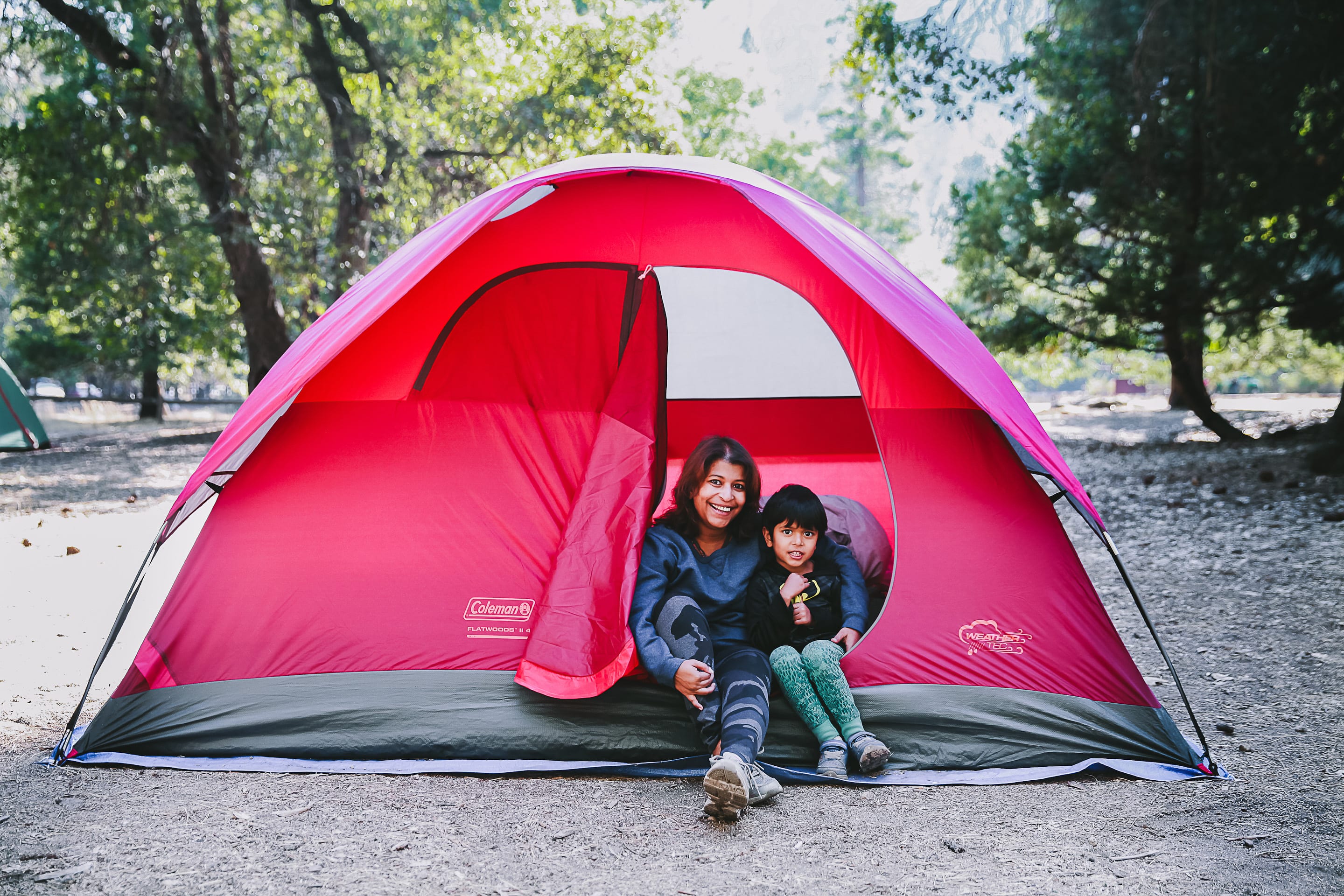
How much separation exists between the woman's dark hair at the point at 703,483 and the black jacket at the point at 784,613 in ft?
0.63

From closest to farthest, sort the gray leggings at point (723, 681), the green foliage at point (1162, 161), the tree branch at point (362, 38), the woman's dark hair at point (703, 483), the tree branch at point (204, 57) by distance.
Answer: the gray leggings at point (723, 681) → the woman's dark hair at point (703, 483) → the green foliage at point (1162, 161) → the tree branch at point (204, 57) → the tree branch at point (362, 38)

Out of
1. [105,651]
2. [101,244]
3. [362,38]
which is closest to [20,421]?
[101,244]

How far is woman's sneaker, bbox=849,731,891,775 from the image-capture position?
2.37m

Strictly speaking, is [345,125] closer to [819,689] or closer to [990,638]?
[819,689]

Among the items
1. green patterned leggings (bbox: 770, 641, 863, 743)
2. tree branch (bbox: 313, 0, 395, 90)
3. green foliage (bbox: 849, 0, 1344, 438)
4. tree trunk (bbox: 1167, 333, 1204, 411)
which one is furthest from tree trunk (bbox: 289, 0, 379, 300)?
tree trunk (bbox: 1167, 333, 1204, 411)

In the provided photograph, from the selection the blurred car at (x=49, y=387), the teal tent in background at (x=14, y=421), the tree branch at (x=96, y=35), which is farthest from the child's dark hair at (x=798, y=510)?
the blurred car at (x=49, y=387)

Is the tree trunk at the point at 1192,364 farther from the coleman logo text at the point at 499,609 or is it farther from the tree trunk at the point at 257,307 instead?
the tree trunk at the point at 257,307

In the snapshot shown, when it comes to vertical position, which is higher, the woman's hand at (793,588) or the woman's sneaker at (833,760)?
the woman's hand at (793,588)

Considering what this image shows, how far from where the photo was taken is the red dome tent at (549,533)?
2.53 m

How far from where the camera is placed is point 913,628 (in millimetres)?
2686

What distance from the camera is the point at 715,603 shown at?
9.27 ft

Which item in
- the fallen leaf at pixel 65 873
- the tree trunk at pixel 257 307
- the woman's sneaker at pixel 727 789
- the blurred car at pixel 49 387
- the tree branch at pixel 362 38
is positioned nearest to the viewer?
the fallen leaf at pixel 65 873

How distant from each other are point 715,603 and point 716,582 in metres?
0.07

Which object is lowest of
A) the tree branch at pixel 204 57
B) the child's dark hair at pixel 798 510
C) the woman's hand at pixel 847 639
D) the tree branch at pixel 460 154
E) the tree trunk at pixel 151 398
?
the woman's hand at pixel 847 639
